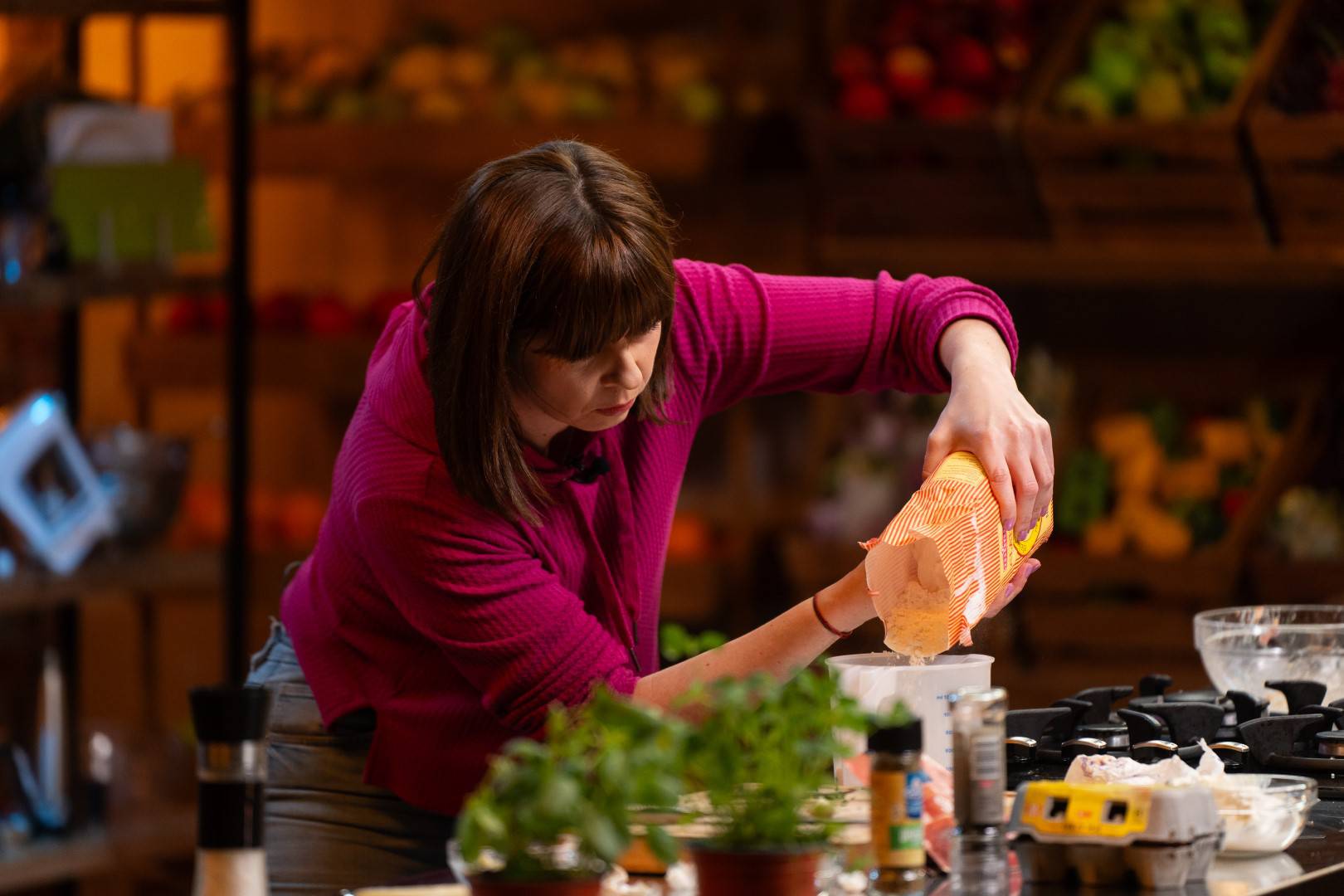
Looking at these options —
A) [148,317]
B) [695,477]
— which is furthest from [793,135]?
[148,317]

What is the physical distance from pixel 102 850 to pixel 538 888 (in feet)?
8.01

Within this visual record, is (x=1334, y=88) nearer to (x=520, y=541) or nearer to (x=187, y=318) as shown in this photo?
(x=520, y=541)

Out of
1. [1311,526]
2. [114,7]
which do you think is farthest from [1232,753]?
[114,7]

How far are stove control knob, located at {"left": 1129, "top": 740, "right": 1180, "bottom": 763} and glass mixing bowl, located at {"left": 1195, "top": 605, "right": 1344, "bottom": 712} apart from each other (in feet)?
1.30

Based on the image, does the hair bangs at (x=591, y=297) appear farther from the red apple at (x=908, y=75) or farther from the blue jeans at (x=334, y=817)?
the red apple at (x=908, y=75)

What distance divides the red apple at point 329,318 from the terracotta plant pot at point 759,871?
3118 millimetres

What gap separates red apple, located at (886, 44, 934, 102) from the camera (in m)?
3.71

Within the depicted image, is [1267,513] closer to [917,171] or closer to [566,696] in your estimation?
[917,171]

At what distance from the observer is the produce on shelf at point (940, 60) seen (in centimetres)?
372

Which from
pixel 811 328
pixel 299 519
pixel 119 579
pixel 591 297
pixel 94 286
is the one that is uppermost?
pixel 94 286

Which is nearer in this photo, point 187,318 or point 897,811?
point 897,811

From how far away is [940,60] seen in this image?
12.4ft

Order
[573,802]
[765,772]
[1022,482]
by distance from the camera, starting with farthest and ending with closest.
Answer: [1022,482] < [765,772] < [573,802]

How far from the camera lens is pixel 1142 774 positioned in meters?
1.54
